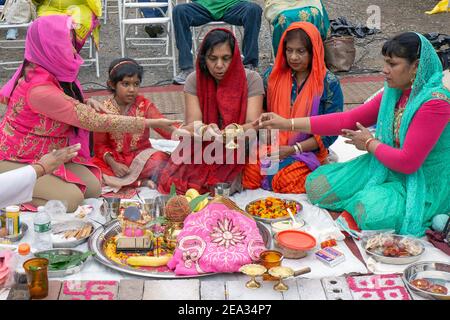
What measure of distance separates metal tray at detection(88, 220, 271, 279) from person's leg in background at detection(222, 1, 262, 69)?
3227 millimetres

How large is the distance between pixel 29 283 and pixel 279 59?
7.18 ft

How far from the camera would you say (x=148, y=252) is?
3.26 m

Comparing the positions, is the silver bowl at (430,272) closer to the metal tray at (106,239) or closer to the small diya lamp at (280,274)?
the small diya lamp at (280,274)

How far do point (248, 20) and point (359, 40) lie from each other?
2.11m

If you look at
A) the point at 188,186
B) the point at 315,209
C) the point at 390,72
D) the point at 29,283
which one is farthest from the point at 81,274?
the point at 390,72

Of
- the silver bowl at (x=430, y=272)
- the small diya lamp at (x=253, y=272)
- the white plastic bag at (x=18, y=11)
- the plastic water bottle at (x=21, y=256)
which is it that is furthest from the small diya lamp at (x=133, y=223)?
the white plastic bag at (x=18, y=11)

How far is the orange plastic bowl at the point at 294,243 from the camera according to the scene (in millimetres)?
3250

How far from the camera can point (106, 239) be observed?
133 inches

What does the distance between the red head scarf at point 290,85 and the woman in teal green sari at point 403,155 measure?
0.35 metres

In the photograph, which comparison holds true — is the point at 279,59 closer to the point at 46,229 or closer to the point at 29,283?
the point at 46,229

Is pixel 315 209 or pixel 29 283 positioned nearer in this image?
pixel 29 283
